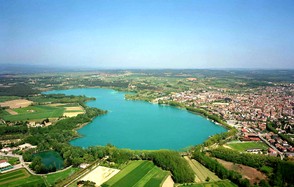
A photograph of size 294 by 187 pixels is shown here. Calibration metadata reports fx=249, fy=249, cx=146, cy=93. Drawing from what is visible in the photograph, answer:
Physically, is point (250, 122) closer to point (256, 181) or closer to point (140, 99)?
point (256, 181)

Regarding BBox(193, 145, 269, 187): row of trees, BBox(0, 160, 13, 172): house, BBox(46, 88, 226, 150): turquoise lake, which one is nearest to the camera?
BBox(193, 145, 269, 187): row of trees

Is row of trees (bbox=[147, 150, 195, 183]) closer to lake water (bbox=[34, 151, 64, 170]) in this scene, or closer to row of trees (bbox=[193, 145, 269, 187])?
row of trees (bbox=[193, 145, 269, 187])

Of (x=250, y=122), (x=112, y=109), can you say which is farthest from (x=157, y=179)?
(x=112, y=109)

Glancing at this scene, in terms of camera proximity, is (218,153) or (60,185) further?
(218,153)

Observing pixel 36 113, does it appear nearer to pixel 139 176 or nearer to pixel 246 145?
pixel 139 176

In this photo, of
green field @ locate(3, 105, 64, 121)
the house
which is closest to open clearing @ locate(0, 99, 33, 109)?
green field @ locate(3, 105, 64, 121)

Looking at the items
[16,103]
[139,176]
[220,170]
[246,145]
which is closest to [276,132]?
[246,145]
